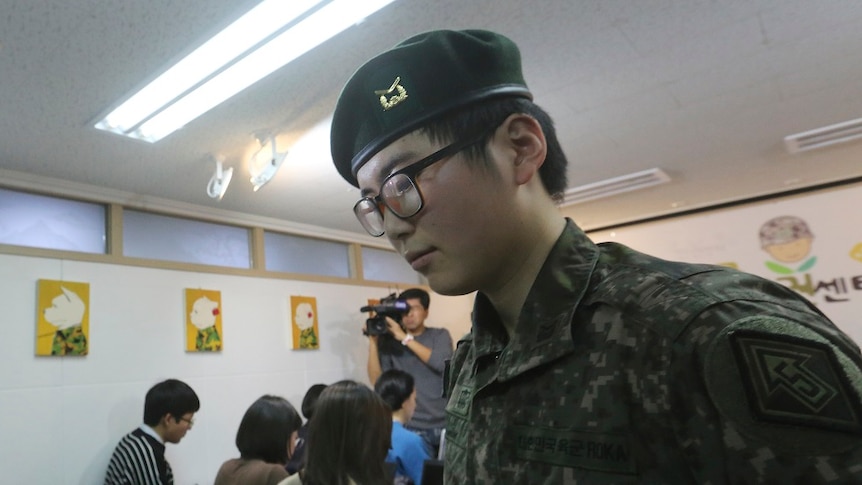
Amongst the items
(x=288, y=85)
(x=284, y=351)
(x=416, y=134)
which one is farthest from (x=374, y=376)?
(x=416, y=134)

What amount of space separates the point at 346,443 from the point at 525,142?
1288mm

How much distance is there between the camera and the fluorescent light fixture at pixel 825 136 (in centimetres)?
274

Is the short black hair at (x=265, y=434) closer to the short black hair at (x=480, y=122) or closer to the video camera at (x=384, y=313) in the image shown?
the video camera at (x=384, y=313)

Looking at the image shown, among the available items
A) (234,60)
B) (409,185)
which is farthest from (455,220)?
(234,60)

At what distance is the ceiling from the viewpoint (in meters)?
1.58

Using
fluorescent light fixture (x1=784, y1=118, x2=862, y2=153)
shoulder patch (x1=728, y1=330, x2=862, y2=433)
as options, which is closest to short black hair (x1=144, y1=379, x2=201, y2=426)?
shoulder patch (x1=728, y1=330, x2=862, y2=433)

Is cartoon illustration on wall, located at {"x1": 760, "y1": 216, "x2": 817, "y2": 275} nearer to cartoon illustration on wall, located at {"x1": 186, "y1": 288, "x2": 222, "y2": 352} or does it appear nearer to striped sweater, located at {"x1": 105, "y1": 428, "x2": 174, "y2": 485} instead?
cartoon illustration on wall, located at {"x1": 186, "y1": 288, "x2": 222, "y2": 352}

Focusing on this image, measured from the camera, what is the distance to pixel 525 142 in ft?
2.10

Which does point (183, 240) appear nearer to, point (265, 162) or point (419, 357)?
point (265, 162)

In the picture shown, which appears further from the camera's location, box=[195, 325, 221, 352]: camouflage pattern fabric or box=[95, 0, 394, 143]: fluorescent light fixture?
box=[195, 325, 221, 352]: camouflage pattern fabric

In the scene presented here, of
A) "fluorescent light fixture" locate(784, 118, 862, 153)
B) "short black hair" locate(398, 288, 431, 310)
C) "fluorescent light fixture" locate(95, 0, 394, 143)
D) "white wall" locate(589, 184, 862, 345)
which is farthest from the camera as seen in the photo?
"short black hair" locate(398, 288, 431, 310)

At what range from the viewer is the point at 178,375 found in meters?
2.79

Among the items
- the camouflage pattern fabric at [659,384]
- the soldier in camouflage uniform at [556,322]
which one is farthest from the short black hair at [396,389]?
the camouflage pattern fabric at [659,384]

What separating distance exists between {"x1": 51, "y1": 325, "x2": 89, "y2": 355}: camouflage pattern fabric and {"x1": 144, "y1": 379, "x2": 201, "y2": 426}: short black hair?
1.22 feet
